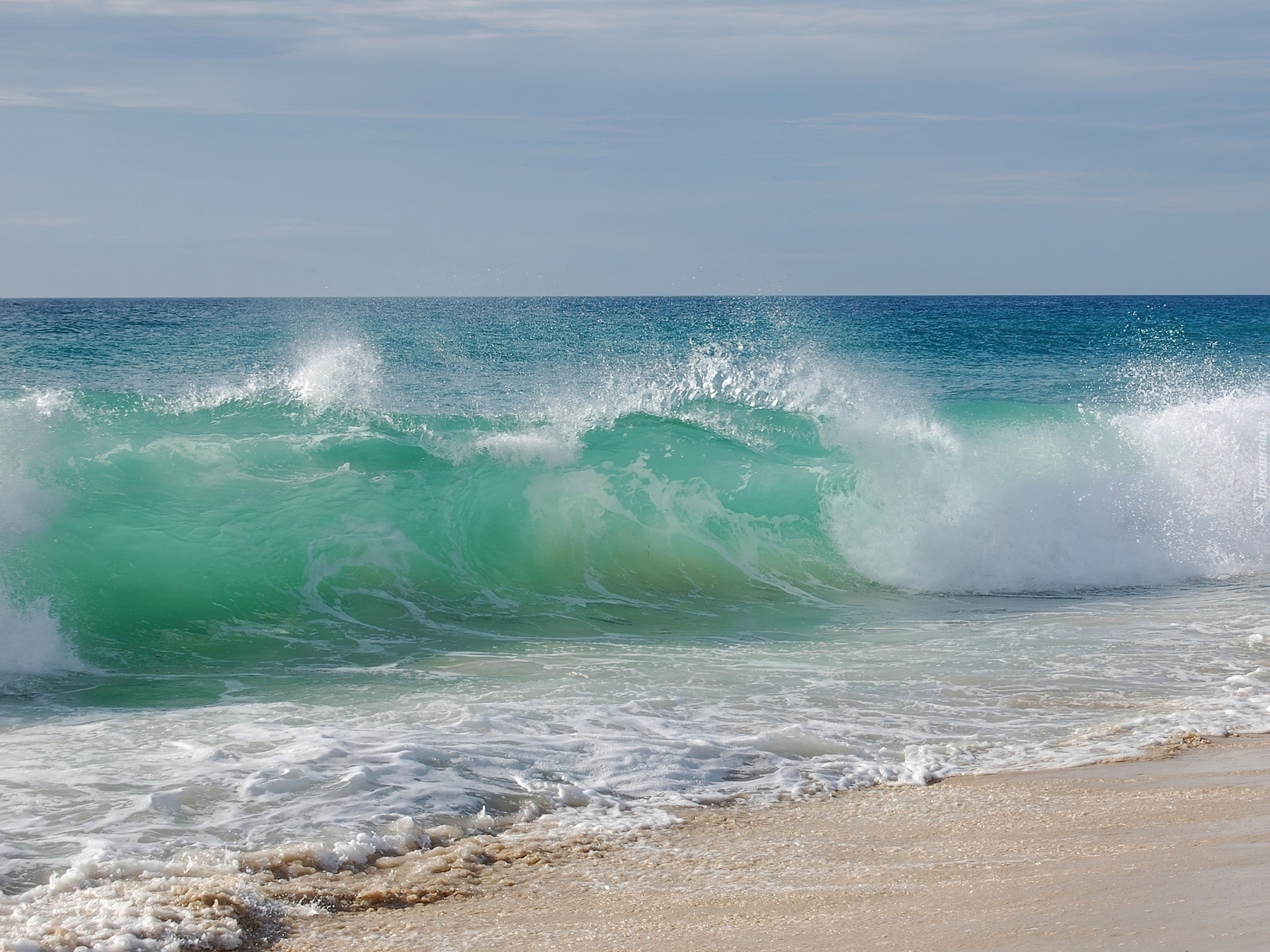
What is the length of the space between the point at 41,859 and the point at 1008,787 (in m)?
3.41

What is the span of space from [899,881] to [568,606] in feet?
17.2

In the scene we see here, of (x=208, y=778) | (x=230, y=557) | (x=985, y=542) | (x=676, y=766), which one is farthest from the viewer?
(x=985, y=542)

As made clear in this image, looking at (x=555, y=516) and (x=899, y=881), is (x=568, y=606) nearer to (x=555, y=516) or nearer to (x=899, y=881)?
(x=555, y=516)

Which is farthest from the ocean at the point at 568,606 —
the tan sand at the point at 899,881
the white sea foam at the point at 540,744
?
the tan sand at the point at 899,881

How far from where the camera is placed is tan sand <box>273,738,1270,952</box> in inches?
120

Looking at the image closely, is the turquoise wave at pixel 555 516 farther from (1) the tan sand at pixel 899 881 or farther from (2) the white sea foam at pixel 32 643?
(1) the tan sand at pixel 899 881

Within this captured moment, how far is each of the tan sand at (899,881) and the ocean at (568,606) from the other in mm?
299

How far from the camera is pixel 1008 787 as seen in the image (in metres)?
4.31

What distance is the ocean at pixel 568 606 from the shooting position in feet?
13.9

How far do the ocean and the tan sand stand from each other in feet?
0.98

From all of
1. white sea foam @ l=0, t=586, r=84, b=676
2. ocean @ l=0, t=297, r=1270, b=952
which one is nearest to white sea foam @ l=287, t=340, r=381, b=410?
ocean @ l=0, t=297, r=1270, b=952

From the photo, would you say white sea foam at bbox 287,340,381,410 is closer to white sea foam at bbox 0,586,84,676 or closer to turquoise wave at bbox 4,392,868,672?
turquoise wave at bbox 4,392,868,672

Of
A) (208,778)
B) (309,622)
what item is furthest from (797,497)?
(208,778)

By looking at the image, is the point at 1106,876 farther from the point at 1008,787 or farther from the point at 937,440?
the point at 937,440
